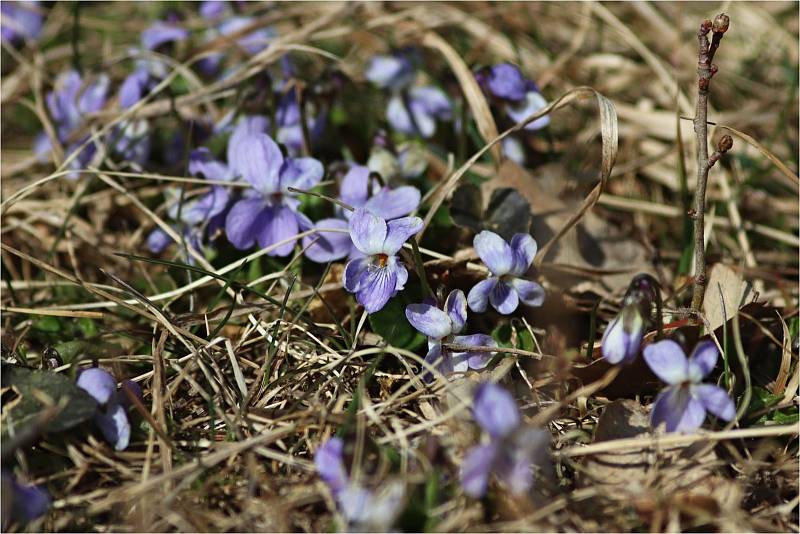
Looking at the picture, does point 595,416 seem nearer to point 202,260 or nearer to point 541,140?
point 202,260

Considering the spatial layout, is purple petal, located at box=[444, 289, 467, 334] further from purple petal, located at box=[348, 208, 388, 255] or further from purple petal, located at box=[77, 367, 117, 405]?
purple petal, located at box=[77, 367, 117, 405]

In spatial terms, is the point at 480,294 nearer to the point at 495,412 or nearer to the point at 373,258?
the point at 373,258

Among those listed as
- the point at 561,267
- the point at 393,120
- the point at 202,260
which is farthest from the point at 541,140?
the point at 202,260

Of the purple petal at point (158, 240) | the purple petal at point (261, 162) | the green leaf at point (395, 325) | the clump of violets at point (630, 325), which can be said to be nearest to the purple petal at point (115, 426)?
the green leaf at point (395, 325)

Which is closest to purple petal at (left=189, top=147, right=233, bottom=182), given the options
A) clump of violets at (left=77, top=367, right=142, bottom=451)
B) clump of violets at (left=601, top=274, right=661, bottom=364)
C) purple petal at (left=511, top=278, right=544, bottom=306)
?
clump of violets at (left=77, top=367, right=142, bottom=451)

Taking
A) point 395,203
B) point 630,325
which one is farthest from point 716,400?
point 395,203

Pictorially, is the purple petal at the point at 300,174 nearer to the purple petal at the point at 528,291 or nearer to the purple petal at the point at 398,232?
the purple petal at the point at 398,232
